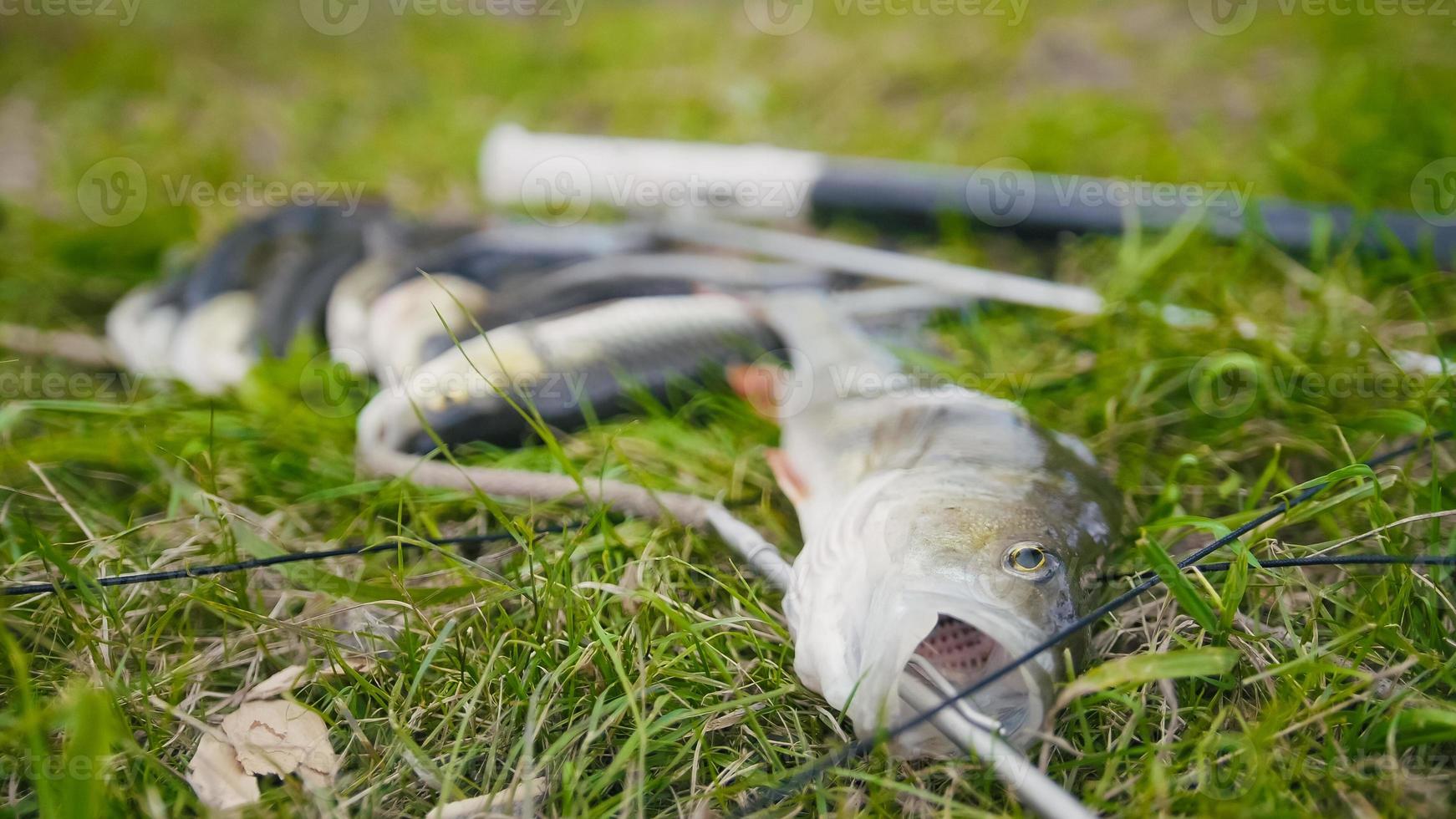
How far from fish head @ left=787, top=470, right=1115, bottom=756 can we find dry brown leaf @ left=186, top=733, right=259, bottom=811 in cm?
98

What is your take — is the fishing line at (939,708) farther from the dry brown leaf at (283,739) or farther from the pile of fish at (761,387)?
the dry brown leaf at (283,739)

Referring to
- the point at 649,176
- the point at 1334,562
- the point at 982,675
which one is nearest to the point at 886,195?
the point at 649,176

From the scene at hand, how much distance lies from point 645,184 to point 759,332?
1517 mm

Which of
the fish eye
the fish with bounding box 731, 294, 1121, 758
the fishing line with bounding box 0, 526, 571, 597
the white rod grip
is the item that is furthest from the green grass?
the white rod grip

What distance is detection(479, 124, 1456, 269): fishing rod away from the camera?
321 cm

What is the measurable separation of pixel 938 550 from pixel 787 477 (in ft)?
2.30

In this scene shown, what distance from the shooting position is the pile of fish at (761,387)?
1.53 m

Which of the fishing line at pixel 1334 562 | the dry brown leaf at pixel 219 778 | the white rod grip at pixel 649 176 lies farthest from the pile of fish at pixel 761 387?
the dry brown leaf at pixel 219 778

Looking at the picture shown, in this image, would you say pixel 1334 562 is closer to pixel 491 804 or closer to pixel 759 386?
pixel 759 386

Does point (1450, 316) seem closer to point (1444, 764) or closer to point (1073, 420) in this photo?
point (1073, 420)

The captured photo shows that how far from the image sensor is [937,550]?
1.57 metres

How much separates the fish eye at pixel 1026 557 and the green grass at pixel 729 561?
0.86 feet

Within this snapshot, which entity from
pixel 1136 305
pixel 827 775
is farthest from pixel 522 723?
pixel 1136 305

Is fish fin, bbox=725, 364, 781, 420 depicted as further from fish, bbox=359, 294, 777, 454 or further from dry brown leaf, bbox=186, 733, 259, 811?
dry brown leaf, bbox=186, 733, 259, 811
